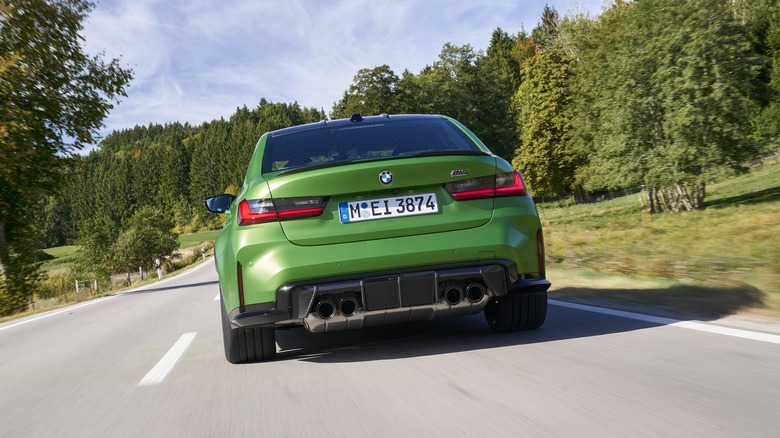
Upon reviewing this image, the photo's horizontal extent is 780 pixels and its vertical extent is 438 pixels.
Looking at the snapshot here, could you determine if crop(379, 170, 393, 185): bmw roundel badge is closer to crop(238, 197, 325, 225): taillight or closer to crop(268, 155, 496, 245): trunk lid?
crop(268, 155, 496, 245): trunk lid

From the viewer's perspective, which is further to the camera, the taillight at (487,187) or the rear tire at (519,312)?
the rear tire at (519,312)

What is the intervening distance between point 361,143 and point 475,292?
130 cm

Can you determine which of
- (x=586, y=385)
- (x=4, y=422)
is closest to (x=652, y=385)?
(x=586, y=385)

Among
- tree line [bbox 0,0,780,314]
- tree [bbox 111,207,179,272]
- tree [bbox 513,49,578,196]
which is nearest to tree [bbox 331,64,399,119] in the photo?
tree line [bbox 0,0,780,314]

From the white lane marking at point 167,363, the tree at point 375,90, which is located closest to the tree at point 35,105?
the white lane marking at point 167,363

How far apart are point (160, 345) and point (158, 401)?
2702 mm

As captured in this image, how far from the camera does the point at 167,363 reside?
5445 millimetres

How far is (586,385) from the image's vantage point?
359 centimetres

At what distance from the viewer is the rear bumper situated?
4211 millimetres

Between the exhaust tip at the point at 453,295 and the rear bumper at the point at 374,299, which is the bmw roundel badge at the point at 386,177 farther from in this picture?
the exhaust tip at the point at 453,295

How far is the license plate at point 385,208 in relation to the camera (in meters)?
4.28

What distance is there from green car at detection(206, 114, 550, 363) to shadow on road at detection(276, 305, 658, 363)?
0.53 metres

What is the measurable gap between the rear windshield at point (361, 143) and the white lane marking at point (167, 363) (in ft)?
5.30

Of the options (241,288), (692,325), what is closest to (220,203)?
(241,288)
